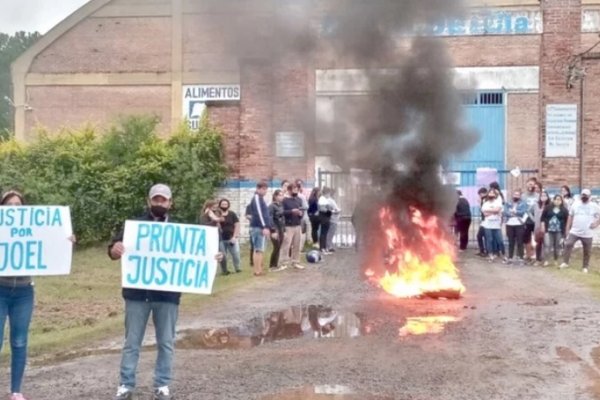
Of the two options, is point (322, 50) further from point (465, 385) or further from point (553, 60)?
point (553, 60)

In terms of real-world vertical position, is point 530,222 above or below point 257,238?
above

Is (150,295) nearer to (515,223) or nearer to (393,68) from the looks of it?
(393,68)

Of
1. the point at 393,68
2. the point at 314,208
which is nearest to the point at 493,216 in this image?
the point at 314,208

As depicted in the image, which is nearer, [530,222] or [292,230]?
[292,230]

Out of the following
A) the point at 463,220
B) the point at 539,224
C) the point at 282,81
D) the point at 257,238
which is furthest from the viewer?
the point at 463,220

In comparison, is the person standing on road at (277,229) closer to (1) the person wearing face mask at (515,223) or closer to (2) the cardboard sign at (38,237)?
(1) the person wearing face mask at (515,223)

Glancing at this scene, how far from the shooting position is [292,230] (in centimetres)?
1736

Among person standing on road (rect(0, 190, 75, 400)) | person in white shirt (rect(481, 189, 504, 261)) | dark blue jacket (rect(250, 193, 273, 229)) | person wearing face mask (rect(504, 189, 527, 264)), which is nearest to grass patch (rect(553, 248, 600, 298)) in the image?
person wearing face mask (rect(504, 189, 527, 264))

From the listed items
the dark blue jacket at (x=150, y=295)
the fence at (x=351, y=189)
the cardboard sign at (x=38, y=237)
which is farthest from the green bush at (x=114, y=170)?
the dark blue jacket at (x=150, y=295)

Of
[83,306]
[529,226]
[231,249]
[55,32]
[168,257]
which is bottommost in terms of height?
[83,306]

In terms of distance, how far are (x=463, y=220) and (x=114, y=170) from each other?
9.43 m

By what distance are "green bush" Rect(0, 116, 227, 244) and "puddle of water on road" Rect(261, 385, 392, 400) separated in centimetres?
1542

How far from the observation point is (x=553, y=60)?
71.4ft

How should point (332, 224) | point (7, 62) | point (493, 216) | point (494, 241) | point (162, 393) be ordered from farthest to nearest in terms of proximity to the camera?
point (7, 62) < point (332, 224) < point (494, 241) < point (493, 216) < point (162, 393)
